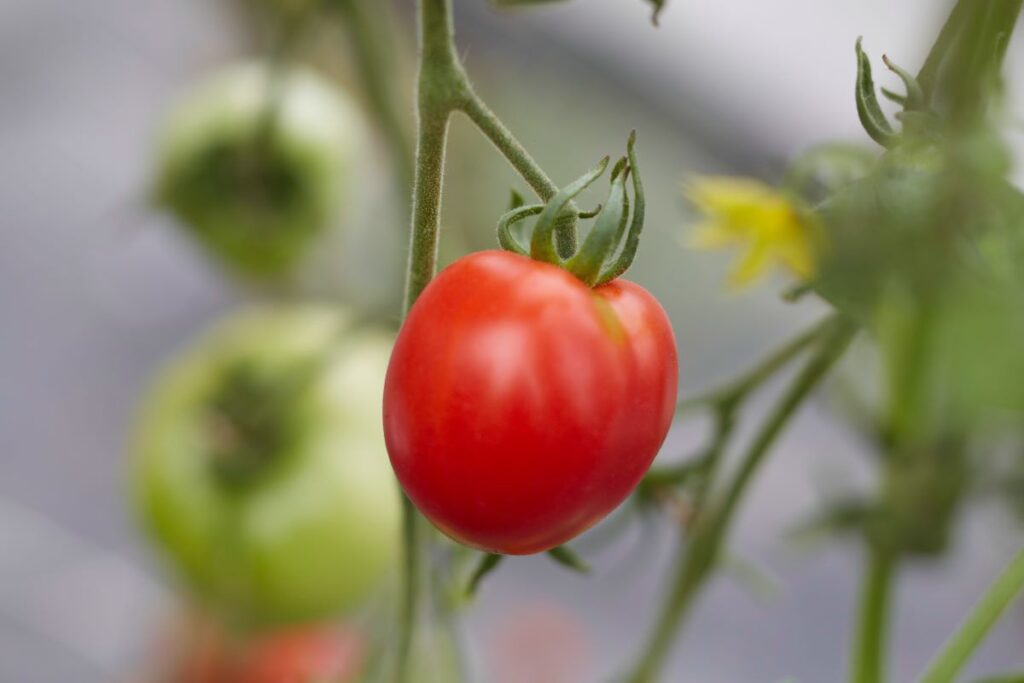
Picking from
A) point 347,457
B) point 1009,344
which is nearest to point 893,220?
point 1009,344

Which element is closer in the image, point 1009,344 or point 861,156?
point 1009,344

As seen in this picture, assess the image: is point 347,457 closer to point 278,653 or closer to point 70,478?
point 278,653

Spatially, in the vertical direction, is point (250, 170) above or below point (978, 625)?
below

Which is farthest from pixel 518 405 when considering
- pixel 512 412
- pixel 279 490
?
pixel 279 490

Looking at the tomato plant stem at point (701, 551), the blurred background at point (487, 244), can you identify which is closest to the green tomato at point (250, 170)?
the blurred background at point (487, 244)

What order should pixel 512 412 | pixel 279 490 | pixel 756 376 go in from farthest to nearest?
pixel 279 490 → pixel 756 376 → pixel 512 412

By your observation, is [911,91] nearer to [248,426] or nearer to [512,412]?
[512,412]
